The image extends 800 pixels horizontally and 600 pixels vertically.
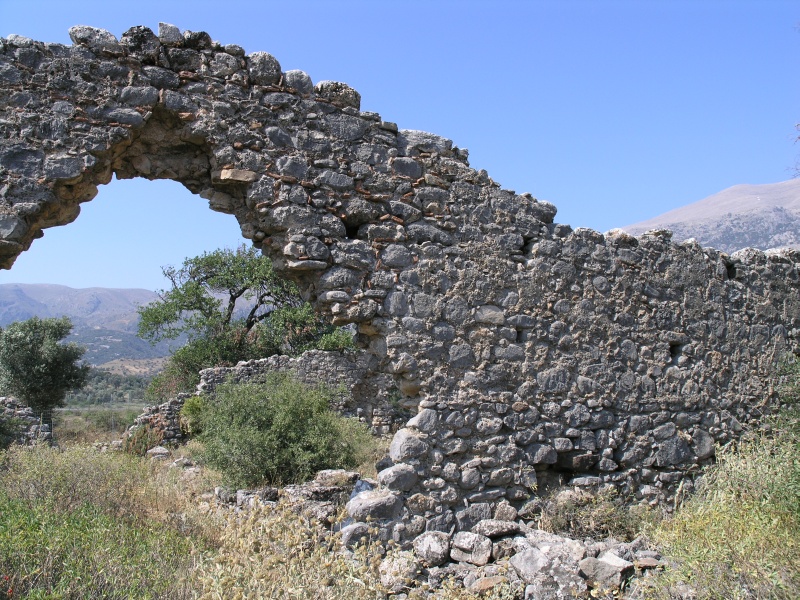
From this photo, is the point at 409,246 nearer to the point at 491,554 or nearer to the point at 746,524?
the point at 491,554

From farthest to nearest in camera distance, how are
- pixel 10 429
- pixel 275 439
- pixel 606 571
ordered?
pixel 10 429 < pixel 275 439 < pixel 606 571

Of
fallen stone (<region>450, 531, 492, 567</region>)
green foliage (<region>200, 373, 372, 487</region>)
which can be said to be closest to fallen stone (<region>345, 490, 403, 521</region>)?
fallen stone (<region>450, 531, 492, 567</region>)

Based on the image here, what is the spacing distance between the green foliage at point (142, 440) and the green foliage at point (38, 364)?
7.41 metres

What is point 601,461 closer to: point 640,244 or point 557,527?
point 557,527

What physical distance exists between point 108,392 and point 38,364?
20.8 m

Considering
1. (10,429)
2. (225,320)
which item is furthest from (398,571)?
(225,320)

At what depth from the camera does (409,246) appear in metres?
5.61

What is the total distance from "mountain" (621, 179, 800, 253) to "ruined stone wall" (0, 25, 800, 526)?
59.2 meters

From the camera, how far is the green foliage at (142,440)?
13.4 meters

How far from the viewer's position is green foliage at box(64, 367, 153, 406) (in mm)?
35406

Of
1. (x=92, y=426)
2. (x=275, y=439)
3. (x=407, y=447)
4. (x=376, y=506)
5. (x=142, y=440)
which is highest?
(x=407, y=447)

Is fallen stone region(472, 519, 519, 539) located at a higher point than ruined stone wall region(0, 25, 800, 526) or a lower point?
lower

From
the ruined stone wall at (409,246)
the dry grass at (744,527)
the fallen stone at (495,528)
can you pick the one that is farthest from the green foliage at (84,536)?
the dry grass at (744,527)

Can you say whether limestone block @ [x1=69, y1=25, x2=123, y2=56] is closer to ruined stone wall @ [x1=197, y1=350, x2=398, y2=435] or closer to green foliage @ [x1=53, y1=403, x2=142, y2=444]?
ruined stone wall @ [x1=197, y1=350, x2=398, y2=435]
